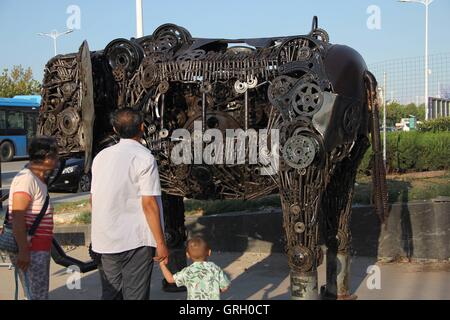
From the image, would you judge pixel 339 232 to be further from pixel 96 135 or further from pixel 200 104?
pixel 96 135

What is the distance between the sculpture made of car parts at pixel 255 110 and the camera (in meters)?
4.38

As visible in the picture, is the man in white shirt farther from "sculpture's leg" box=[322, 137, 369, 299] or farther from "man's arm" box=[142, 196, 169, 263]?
"sculpture's leg" box=[322, 137, 369, 299]

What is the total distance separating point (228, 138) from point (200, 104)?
49 centimetres

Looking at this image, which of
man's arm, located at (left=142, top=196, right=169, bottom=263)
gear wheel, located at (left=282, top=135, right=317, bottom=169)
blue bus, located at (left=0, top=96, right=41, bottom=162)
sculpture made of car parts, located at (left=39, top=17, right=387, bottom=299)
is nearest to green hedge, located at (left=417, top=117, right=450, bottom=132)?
sculpture made of car parts, located at (left=39, top=17, right=387, bottom=299)

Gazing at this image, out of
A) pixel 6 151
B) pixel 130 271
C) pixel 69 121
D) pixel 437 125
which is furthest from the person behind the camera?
pixel 6 151

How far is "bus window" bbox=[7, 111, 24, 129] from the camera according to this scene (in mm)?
26531

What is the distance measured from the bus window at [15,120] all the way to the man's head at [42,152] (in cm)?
2399

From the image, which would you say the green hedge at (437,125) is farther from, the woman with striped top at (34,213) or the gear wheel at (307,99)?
the woman with striped top at (34,213)

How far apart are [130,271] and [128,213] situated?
0.39 metres

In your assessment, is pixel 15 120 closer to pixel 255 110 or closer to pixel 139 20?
pixel 139 20

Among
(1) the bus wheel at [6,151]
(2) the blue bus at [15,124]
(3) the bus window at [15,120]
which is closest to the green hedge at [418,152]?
(2) the blue bus at [15,124]

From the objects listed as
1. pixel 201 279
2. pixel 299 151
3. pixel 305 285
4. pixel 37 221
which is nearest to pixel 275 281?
pixel 305 285

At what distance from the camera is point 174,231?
6.23 m
